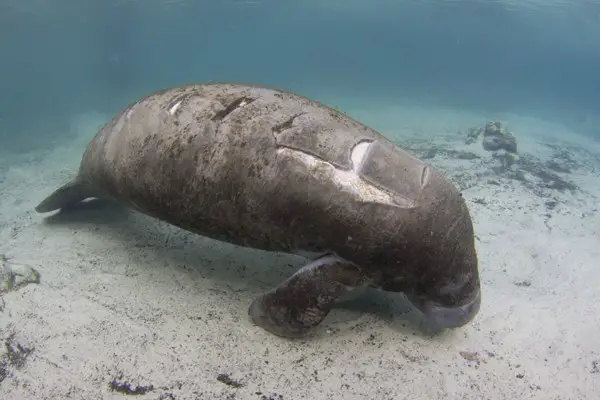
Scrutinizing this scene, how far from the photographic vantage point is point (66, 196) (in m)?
5.76

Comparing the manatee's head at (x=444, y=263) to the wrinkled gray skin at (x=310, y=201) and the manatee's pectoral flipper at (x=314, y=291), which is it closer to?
the wrinkled gray skin at (x=310, y=201)

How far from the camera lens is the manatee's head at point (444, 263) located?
10.4ft

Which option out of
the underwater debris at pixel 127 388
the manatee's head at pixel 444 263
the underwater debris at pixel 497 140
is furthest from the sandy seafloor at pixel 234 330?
the underwater debris at pixel 497 140

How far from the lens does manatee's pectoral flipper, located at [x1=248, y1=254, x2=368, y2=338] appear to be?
3217 mm

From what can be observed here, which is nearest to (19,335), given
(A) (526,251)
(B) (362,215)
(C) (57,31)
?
(B) (362,215)

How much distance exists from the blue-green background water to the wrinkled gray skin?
1918 centimetres

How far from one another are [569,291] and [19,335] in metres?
6.16

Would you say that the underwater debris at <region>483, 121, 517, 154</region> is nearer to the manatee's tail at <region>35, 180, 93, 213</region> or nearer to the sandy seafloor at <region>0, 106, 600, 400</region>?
the sandy seafloor at <region>0, 106, 600, 400</region>

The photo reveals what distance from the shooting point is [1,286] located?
13.2 feet

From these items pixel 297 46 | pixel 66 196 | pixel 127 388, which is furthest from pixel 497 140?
pixel 297 46

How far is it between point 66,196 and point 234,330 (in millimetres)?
3879

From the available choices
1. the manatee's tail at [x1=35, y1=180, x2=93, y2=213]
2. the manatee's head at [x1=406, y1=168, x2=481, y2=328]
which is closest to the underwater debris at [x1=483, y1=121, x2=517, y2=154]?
the manatee's head at [x1=406, y1=168, x2=481, y2=328]

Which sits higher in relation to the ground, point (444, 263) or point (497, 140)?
point (444, 263)

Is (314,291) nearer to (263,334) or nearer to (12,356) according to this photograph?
(263,334)
